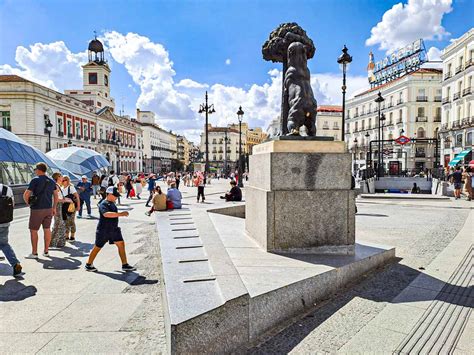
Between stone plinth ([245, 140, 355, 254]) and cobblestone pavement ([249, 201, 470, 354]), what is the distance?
2.55 feet

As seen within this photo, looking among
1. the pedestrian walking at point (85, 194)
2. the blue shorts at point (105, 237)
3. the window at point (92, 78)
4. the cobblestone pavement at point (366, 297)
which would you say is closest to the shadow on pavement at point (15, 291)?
the blue shorts at point (105, 237)

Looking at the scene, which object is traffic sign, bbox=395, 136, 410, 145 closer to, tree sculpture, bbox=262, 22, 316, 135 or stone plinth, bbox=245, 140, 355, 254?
tree sculpture, bbox=262, 22, 316, 135

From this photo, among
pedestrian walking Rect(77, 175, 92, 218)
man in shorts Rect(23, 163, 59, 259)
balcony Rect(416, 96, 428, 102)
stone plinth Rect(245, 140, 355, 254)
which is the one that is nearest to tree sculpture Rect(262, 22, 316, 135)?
stone plinth Rect(245, 140, 355, 254)

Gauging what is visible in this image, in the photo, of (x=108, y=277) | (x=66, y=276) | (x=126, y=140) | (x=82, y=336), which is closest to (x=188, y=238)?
(x=108, y=277)

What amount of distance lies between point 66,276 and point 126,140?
68.1 meters

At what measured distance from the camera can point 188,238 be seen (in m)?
5.02

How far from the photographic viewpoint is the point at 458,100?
34094mm

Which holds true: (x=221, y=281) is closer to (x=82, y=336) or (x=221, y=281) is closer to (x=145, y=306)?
(x=145, y=306)

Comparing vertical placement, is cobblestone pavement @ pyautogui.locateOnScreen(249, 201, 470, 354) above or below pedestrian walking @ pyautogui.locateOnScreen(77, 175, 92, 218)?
below

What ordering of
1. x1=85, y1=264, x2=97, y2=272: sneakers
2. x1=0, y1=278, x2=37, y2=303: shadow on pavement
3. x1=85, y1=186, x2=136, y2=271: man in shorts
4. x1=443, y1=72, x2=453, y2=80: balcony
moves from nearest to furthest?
x1=0, y1=278, x2=37, y2=303: shadow on pavement
x1=85, y1=186, x2=136, y2=271: man in shorts
x1=85, y1=264, x2=97, y2=272: sneakers
x1=443, y1=72, x2=453, y2=80: balcony

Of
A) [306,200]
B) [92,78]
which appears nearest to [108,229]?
[306,200]

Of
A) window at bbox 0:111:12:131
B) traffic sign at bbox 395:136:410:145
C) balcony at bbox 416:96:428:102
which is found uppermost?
balcony at bbox 416:96:428:102

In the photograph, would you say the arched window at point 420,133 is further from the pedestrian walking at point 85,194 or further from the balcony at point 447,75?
the pedestrian walking at point 85,194

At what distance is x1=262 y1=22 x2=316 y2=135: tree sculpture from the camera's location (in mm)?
5555
